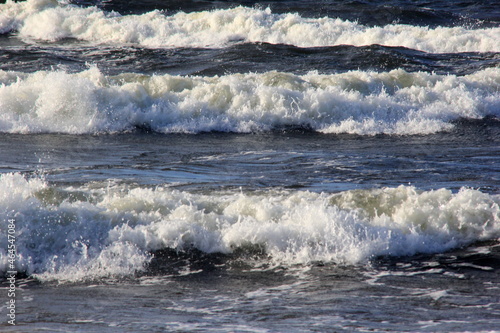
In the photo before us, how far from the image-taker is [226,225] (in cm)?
654

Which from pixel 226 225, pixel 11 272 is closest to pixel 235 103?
pixel 226 225

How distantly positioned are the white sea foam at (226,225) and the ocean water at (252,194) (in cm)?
2

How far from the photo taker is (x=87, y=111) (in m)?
12.4

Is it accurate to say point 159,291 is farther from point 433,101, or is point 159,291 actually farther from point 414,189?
point 433,101

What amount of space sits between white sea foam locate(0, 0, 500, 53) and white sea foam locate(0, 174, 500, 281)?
1467 cm

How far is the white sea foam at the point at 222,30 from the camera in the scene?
21.1 metres

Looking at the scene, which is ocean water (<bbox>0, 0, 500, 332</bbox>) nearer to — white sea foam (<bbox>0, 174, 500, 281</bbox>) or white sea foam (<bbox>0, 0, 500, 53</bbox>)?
white sea foam (<bbox>0, 174, 500, 281</bbox>)

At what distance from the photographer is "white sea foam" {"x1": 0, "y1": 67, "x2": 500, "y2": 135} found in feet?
40.2

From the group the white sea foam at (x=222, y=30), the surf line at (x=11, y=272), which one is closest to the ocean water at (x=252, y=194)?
the surf line at (x=11, y=272)

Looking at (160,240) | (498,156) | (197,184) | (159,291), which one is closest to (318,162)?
(197,184)

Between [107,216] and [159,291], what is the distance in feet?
4.69

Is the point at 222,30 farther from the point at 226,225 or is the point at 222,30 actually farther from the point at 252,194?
the point at 226,225

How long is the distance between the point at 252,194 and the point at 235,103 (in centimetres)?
577

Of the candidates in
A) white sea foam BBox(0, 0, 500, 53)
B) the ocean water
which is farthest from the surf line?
white sea foam BBox(0, 0, 500, 53)
